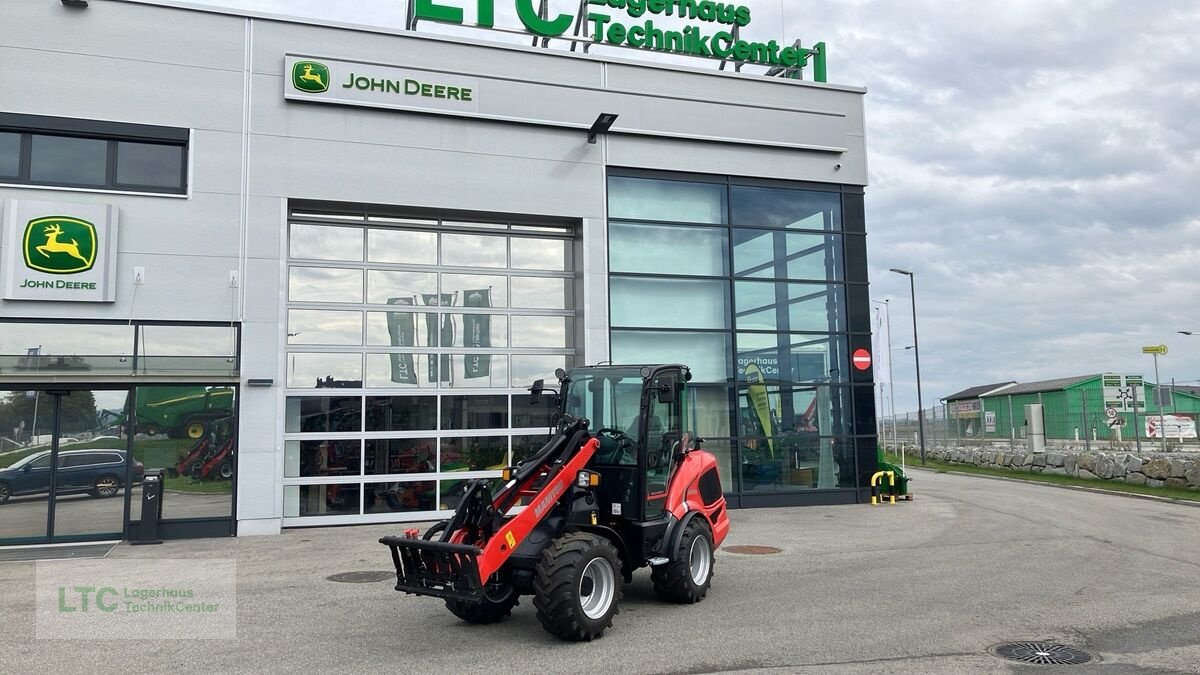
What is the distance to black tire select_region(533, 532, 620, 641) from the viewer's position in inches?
277

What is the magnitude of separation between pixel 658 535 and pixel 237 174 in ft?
35.3

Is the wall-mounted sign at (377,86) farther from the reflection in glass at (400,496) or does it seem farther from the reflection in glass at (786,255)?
the reflection in glass at (400,496)

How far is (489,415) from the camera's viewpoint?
16641 millimetres

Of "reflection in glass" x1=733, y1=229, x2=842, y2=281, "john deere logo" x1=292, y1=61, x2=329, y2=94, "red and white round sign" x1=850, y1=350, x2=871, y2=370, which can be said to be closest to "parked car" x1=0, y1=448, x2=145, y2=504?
"john deere logo" x1=292, y1=61, x2=329, y2=94

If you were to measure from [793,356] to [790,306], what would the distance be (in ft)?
3.62

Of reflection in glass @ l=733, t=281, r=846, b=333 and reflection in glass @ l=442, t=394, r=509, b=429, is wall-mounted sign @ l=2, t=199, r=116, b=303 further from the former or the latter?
reflection in glass @ l=733, t=281, r=846, b=333

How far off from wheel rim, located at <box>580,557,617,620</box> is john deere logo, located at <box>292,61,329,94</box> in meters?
11.8

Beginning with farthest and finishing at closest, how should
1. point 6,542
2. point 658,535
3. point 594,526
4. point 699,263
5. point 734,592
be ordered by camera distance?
point 699,263 → point 6,542 → point 734,592 → point 658,535 → point 594,526

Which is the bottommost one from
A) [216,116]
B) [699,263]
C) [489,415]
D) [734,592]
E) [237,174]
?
[734,592]

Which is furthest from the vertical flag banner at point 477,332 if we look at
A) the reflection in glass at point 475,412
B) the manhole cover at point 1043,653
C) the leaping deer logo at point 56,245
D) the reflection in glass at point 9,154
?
the manhole cover at point 1043,653

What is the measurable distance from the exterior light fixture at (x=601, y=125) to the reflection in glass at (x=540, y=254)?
222cm

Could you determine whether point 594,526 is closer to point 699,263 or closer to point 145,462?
point 145,462

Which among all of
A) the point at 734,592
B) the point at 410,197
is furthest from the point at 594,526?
the point at 410,197

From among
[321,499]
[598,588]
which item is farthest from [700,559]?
[321,499]
